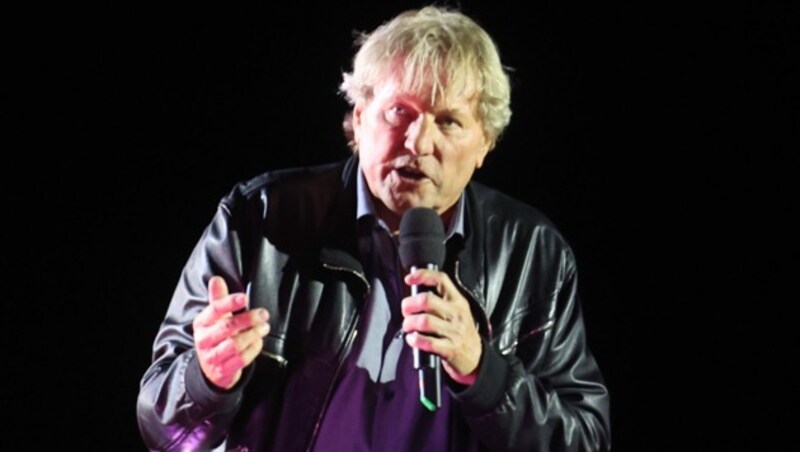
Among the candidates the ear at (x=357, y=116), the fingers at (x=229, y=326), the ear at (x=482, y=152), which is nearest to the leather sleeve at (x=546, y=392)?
the ear at (x=482, y=152)

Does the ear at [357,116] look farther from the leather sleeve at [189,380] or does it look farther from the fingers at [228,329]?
the fingers at [228,329]

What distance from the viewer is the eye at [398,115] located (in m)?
2.33

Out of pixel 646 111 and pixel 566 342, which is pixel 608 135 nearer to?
pixel 646 111

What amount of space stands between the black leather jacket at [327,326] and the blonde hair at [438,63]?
0.23 meters

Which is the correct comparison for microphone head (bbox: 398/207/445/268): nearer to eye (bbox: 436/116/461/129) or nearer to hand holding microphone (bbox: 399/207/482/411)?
hand holding microphone (bbox: 399/207/482/411)

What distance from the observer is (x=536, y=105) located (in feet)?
11.1

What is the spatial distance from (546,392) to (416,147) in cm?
59

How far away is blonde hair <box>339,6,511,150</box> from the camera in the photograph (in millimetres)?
2334

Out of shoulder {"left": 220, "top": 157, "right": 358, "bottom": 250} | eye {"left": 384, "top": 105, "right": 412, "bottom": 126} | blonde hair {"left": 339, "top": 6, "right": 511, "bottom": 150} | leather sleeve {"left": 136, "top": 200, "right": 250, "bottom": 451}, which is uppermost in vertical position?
blonde hair {"left": 339, "top": 6, "right": 511, "bottom": 150}

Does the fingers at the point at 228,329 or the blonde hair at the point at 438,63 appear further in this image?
the blonde hair at the point at 438,63

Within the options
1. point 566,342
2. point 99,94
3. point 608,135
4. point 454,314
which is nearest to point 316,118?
point 99,94

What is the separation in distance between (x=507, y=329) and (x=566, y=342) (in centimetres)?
16

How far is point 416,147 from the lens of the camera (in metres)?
2.29

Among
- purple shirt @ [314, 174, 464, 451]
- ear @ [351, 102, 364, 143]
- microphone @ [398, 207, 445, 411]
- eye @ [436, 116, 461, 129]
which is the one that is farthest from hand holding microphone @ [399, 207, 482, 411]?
ear @ [351, 102, 364, 143]
